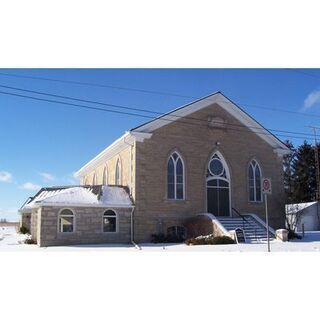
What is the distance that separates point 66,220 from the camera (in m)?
22.1

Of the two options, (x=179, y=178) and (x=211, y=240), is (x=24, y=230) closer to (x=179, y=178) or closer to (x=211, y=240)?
(x=179, y=178)

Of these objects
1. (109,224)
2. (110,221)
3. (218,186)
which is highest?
(218,186)

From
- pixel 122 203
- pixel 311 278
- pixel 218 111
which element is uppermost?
pixel 218 111

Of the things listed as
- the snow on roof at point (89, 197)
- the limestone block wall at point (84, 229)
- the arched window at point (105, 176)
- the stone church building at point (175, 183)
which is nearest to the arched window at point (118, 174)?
the stone church building at point (175, 183)

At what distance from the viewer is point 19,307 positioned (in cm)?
663

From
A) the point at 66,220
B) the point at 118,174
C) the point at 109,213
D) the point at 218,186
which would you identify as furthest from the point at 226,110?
the point at 66,220

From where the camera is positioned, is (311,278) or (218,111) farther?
(218,111)

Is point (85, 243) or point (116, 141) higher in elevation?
point (116, 141)

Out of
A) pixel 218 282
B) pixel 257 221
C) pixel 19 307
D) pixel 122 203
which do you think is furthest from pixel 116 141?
pixel 19 307

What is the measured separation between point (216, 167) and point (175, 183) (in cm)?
325

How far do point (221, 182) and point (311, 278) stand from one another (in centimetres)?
1711

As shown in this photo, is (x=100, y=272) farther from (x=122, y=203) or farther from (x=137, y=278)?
(x=122, y=203)

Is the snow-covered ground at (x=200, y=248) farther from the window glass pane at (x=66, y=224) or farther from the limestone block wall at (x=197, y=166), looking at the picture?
the limestone block wall at (x=197, y=166)

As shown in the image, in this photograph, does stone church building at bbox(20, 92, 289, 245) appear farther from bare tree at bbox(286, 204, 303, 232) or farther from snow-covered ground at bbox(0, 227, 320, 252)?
bare tree at bbox(286, 204, 303, 232)
